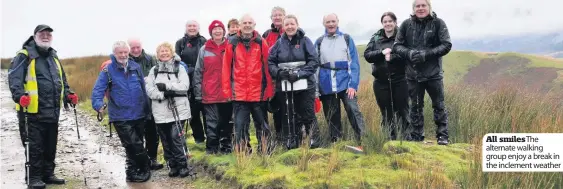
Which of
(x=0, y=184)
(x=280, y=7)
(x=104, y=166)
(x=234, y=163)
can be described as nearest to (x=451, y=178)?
(x=234, y=163)

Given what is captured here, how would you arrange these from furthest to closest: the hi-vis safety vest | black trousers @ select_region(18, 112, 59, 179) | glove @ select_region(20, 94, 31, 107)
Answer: black trousers @ select_region(18, 112, 59, 179) → the hi-vis safety vest → glove @ select_region(20, 94, 31, 107)

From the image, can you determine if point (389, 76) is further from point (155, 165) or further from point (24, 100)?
point (24, 100)

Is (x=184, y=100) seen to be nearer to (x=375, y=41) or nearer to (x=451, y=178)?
(x=375, y=41)

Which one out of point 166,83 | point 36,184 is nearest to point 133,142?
→ point 166,83

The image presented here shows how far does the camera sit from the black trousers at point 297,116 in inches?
247

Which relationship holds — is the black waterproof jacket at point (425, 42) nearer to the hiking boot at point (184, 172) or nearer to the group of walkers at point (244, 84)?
the group of walkers at point (244, 84)

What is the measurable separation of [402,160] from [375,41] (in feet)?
6.56

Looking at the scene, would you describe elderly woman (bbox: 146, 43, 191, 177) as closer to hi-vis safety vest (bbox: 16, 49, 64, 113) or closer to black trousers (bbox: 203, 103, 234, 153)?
black trousers (bbox: 203, 103, 234, 153)

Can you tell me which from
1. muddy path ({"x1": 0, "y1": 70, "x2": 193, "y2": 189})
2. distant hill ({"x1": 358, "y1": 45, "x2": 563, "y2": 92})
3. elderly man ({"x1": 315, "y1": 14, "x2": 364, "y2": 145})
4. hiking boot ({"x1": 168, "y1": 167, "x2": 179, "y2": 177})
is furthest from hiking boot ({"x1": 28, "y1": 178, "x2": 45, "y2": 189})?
distant hill ({"x1": 358, "y1": 45, "x2": 563, "y2": 92})

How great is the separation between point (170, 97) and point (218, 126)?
94cm

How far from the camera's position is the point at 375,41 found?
6.68 meters

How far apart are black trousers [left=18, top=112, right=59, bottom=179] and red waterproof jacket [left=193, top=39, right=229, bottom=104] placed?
201cm

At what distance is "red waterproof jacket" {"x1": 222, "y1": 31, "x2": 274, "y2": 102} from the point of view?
6.19 meters

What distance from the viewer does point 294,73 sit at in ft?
19.6
